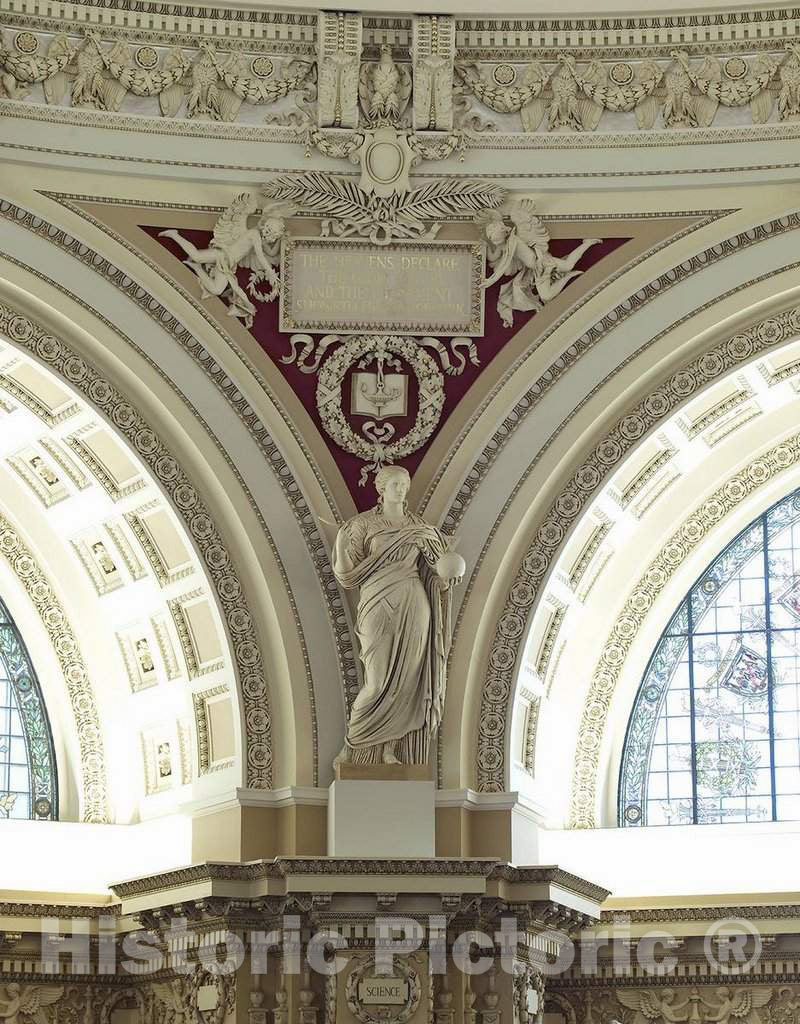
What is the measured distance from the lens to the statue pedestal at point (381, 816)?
1802 centimetres

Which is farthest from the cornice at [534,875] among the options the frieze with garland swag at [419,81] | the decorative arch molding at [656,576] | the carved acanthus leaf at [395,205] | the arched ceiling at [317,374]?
the frieze with garland swag at [419,81]

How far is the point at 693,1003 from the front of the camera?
64.0 ft

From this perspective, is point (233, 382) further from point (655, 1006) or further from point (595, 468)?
point (655, 1006)

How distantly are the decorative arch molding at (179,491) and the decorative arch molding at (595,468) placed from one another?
6.97ft

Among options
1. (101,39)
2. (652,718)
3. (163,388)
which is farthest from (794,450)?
(101,39)

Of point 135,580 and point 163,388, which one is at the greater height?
point 163,388

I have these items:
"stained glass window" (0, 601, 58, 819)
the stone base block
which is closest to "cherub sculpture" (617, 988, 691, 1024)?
the stone base block

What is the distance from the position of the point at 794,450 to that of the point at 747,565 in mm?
1317

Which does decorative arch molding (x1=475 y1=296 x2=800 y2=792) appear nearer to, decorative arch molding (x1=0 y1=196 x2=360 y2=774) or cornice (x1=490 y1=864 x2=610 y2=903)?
decorative arch molding (x1=0 y1=196 x2=360 y2=774)

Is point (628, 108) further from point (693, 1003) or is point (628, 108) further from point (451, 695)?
→ point (693, 1003)

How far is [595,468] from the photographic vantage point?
63.4ft

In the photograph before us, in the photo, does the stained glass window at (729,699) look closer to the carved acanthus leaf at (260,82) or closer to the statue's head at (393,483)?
the statue's head at (393,483)

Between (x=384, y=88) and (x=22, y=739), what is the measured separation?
7.43m

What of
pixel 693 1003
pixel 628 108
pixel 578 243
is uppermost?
pixel 628 108
